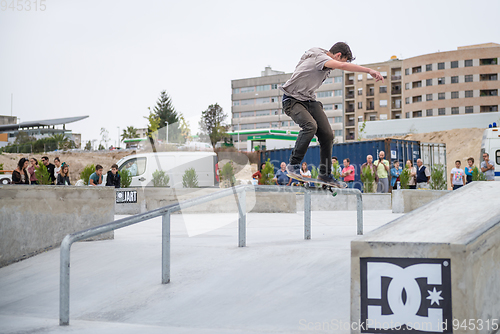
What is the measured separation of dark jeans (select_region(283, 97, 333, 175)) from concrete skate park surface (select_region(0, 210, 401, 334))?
1127 millimetres

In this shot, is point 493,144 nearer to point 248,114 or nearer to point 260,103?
point 260,103

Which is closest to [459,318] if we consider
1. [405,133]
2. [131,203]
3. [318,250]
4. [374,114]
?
[318,250]

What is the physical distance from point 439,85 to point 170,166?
66.5 meters

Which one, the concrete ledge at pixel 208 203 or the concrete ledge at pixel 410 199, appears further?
the concrete ledge at pixel 208 203

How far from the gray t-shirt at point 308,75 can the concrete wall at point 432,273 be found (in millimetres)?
2286

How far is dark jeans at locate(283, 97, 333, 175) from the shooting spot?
5.15m

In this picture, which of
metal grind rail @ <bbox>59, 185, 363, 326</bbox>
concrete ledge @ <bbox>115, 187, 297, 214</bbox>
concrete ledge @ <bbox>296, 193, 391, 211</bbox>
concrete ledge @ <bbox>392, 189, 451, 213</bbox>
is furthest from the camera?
concrete ledge @ <bbox>296, 193, 391, 211</bbox>

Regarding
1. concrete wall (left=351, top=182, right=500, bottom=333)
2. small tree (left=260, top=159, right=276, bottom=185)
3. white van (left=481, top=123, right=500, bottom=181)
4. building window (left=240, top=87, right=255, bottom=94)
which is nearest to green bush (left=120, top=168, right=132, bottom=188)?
small tree (left=260, top=159, right=276, bottom=185)

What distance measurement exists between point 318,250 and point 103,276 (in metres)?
2.37

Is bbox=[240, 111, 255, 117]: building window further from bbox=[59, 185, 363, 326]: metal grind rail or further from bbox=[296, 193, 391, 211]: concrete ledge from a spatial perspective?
bbox=[59, 185, 363, 326]: metal grind rail

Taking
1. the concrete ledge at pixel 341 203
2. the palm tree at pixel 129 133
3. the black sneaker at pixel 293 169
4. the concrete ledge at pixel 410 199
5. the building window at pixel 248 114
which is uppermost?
the building window at pixel 248 114

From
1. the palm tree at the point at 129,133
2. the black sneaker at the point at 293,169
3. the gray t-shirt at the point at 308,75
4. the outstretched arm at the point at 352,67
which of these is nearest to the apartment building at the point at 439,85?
the palm tree at the point at 129,133

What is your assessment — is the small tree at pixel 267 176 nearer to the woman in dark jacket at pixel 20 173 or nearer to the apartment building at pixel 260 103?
the woman in dark jacket at pixel 20 173

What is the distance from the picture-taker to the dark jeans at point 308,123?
16.9ft
